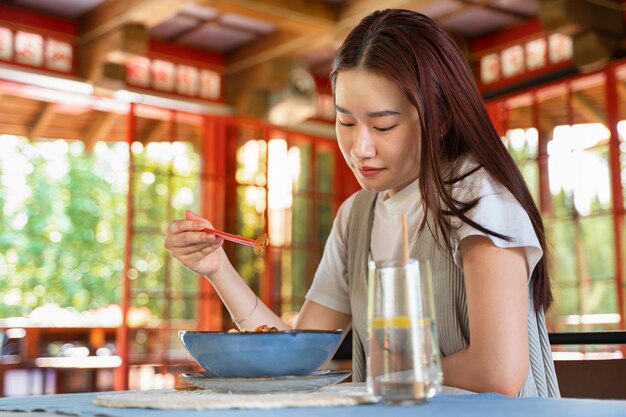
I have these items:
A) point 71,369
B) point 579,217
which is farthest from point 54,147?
point 579,217

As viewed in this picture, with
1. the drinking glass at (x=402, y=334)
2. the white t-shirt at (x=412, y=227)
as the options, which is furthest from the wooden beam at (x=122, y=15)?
the drinking glass at (x=402, y=334)

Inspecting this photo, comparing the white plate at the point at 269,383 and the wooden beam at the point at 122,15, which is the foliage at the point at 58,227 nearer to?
the wooden beam at the point at 122,15

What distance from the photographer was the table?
0.67 m

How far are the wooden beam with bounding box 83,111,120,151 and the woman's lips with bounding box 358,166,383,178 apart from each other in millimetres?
6204

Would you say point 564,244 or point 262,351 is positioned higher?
point 564,244

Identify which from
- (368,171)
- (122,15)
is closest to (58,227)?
(122,15)

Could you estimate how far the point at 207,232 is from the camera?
1.14 meters

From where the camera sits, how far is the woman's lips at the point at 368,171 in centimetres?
117

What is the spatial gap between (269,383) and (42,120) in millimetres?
6806

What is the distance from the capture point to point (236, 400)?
74cm

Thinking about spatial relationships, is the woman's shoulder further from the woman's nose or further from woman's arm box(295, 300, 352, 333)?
woman's arm box(295, 300, 352, 333)

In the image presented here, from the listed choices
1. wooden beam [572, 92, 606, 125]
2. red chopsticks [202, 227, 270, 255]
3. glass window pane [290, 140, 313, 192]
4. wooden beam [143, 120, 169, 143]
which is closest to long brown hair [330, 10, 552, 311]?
red chopsticks [202, 227, 270, 255]

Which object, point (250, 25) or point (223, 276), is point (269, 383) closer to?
point (223, 276)

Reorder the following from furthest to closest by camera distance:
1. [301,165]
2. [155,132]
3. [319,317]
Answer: [301,165] < [155,132] < [319,317]
